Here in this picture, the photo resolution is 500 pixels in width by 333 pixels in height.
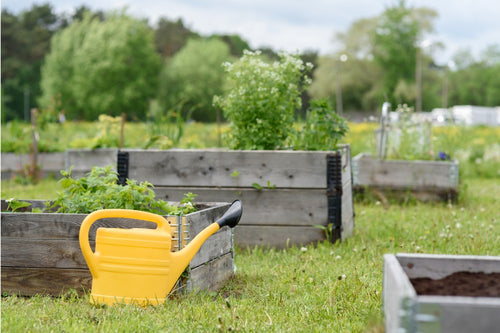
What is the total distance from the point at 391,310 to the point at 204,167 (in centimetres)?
258

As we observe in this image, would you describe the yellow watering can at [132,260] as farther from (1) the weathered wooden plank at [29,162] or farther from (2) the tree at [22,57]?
(2) the tree at [22,57]

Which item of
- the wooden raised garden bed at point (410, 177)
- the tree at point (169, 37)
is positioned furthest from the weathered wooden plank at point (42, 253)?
the tree at point (169, 37)

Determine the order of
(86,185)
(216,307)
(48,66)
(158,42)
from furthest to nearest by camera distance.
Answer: (158,42), (48,66), (86,185), (216,307)

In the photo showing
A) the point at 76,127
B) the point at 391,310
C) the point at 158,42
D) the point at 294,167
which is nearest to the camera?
the point at 391,310

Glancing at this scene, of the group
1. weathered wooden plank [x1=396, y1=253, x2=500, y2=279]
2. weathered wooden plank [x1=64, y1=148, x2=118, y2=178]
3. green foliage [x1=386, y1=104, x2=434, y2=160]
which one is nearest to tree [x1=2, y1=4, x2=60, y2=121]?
weathered wooden plank [x1=64, y1=148, x2=118, y2=178]

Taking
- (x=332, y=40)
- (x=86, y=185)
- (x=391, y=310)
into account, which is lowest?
(x=391, y=310)

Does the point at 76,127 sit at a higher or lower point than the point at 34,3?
lower

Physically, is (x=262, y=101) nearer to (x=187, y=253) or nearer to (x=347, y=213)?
(x=347, y=213)

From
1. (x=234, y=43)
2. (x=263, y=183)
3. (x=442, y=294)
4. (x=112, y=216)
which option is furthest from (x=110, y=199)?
(x=234, y=43)

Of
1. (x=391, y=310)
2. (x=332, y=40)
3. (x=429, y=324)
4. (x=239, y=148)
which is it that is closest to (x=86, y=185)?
(x=239, y=148)

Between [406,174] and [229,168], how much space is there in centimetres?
289

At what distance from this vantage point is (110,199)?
117 inches

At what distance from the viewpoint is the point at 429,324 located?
4.70 ft

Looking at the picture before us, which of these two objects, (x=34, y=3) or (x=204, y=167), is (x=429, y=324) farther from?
(x=34, y=3)
